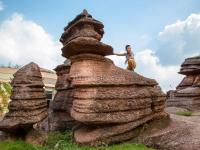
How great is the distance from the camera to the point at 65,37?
774 inches

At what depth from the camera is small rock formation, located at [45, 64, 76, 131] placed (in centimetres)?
1762

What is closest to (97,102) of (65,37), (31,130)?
(31,130)

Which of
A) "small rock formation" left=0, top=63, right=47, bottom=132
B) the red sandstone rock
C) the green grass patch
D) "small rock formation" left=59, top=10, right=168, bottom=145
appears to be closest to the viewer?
the green grass patch

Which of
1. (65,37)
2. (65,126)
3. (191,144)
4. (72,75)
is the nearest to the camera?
(191,144)

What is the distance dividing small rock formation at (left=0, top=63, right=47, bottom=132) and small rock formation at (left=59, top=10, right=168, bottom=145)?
5.52 feet

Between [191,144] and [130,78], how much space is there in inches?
150

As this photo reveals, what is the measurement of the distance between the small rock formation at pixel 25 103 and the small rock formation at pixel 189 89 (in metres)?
14.0

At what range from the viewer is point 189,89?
27.5 m

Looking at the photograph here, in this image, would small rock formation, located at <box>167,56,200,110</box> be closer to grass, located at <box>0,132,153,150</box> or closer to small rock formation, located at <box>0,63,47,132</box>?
grass, located at <box>0,132,153,150</box>

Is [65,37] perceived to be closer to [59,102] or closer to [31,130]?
[59,102]

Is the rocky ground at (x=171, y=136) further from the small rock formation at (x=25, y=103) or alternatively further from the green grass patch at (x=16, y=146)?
Answer: the small rock formation at (x=25, y=103)

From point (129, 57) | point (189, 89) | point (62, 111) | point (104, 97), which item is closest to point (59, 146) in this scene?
point (104, 97)

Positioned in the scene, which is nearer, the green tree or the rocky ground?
the rocky ground

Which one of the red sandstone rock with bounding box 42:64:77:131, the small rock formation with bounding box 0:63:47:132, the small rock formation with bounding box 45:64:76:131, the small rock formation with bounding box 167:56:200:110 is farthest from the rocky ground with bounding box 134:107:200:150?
the small rock formation with bounding box 167:56:200:110
